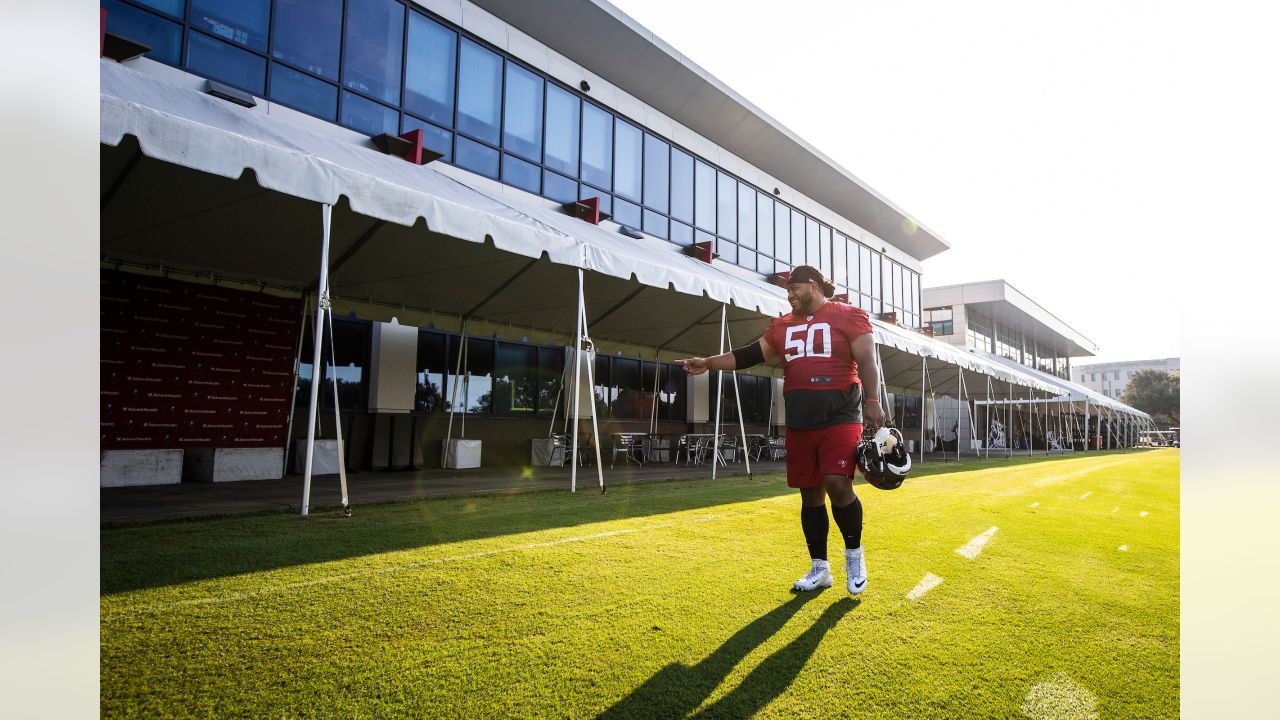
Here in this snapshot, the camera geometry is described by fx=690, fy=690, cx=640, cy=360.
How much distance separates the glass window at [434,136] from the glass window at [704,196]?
24.7 ft

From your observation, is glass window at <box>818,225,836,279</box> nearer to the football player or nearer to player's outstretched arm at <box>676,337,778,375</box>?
player's outstretched arm at <box>676,337,778,375</box>

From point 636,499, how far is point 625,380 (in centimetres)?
848

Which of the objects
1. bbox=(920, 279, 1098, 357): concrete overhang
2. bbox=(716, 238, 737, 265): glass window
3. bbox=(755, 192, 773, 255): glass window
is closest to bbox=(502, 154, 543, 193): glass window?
bbox=(716, 238, 737, 265): glass window

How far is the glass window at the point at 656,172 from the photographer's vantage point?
Result: 1627 cm

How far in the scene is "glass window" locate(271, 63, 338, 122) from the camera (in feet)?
31.7

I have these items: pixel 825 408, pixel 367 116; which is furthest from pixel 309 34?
pixel 825 408

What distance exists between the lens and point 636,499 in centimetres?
745

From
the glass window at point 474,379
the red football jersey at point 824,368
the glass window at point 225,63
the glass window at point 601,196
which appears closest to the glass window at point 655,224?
the glass window at point 601,196

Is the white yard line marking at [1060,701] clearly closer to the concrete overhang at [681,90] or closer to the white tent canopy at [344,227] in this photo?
the white tent canopy at [344,227]

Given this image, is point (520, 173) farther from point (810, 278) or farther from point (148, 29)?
point (810, 278)
